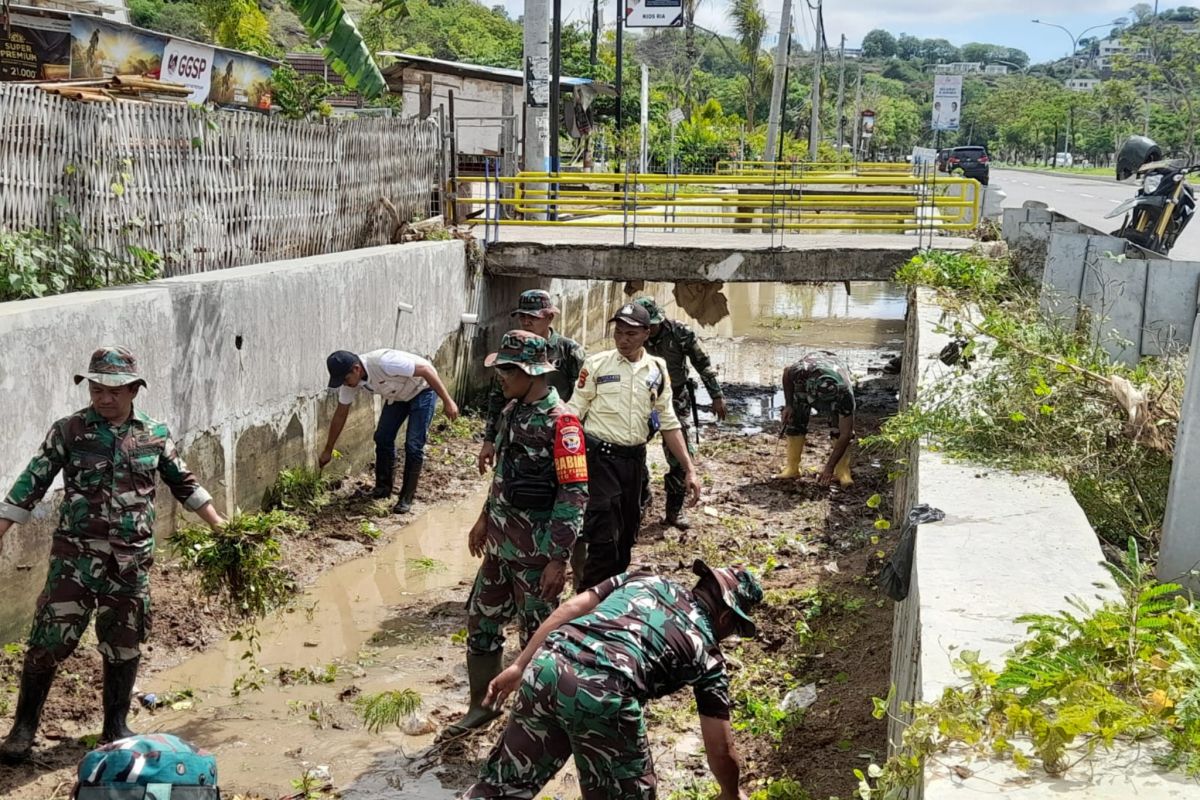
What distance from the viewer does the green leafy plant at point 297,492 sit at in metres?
9.02

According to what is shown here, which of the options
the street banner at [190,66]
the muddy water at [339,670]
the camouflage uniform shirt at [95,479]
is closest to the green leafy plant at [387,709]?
the muddy water at [339,670]

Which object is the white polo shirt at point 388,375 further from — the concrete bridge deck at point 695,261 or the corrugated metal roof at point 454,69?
the corrugated metal roof at point 454,69

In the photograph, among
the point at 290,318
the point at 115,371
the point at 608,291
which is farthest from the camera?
the point at 608,291

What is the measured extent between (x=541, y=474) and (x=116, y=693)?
6.98ft

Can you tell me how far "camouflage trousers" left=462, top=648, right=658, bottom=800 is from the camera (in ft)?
11.9

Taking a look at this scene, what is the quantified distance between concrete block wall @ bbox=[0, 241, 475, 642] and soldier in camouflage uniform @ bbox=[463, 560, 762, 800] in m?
3.50

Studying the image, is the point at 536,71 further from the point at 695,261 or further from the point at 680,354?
the point at 680,354

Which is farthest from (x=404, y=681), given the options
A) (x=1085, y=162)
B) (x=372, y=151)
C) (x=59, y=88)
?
(x=1085, y=162)

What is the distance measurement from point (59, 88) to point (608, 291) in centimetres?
1165

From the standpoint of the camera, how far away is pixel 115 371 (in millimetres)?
4957

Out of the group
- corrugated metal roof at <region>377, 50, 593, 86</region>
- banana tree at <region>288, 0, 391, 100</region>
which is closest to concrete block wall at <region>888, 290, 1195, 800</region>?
banana tree at <region>288, 0, 391, 100</region>

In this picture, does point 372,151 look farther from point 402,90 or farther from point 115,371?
point 402,90

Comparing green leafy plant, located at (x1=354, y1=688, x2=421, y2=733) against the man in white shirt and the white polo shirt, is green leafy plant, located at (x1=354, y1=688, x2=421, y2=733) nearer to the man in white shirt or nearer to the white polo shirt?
the man in white shirt

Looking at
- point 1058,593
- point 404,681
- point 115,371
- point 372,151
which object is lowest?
point 404,681
